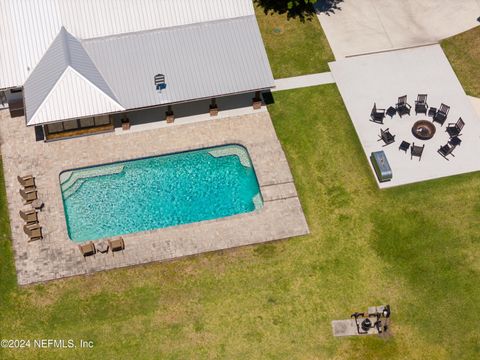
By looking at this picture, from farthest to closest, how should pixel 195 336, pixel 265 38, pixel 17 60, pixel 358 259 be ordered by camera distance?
pixel 265 38 → pixel 17 60 → pixel 358 259 → pixel 195 336

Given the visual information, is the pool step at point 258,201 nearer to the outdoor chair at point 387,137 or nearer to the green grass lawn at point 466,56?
the outdoor chair at point 387,137

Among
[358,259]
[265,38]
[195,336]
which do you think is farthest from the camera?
[265,38]

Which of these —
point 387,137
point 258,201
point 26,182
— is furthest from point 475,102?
point 26,182

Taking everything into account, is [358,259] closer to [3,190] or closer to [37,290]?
[37,290]

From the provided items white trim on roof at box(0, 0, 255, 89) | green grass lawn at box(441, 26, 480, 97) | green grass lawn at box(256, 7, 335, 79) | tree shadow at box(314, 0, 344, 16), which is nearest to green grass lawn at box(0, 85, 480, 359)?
green grass lawn at box(441, 26, 480, 97)

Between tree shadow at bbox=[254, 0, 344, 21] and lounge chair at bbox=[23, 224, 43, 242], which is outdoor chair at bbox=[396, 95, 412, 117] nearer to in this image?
tree shadow at bbox=[254, 0, 344, 21]

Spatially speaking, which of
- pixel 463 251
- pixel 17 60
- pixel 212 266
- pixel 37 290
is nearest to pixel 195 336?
pixel 212 266
